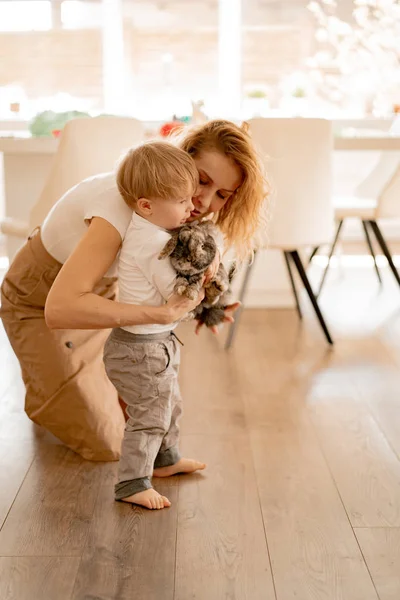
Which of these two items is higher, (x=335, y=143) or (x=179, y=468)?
(x=335, y=143)

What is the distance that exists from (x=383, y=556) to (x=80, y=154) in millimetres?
1976

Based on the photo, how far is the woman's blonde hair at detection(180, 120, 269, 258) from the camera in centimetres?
184

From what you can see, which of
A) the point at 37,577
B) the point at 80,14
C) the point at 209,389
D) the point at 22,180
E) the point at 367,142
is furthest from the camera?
the point at 80,14

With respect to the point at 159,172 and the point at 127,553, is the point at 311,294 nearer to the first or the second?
the point at 159,172

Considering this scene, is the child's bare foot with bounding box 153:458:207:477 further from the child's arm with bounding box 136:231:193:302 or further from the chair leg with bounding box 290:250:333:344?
the chair leg with bounding box 290:250:333:344

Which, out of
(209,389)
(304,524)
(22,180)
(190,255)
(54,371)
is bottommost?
(209,389)

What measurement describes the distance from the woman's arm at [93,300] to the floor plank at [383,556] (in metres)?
0.60

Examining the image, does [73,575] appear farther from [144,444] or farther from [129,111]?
[129,111]

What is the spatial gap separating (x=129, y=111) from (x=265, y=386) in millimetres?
3694

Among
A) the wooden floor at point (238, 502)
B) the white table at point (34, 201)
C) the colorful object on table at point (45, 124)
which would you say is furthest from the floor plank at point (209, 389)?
the colorful object on table at point (45, 124)

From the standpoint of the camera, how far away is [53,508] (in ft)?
6.27

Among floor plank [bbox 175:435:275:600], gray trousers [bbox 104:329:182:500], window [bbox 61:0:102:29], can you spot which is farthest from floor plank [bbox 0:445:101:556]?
window [bbox 61:0:102:29]

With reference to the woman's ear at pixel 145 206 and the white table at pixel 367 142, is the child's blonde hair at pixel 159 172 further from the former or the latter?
the white table at pixel 367 142

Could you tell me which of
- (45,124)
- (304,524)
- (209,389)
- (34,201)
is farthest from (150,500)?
(45,124)
